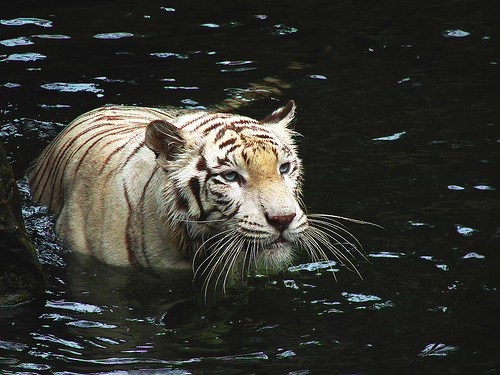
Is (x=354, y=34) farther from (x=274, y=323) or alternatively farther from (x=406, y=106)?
(x=274, y=323)

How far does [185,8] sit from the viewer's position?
8484 millimetres

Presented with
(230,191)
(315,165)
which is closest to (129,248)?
(230,191)

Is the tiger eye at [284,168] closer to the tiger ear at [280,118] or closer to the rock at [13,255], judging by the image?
the tiger ear at [280,118]

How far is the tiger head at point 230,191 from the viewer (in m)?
3.40

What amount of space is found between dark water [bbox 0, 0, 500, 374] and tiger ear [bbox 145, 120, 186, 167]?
29.3 inches

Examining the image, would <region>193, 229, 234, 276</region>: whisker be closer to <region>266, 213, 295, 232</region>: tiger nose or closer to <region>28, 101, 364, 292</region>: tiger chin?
<region>28, 101, 364, 292</region>: tiger chin

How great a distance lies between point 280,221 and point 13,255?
4.63 feet

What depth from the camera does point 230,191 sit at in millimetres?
3500

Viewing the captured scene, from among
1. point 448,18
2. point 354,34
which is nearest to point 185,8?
point 354,34

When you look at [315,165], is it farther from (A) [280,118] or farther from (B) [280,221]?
(B) [280,221]

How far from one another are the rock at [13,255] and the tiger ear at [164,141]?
0.79 metres

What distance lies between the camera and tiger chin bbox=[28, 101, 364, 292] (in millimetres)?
3461

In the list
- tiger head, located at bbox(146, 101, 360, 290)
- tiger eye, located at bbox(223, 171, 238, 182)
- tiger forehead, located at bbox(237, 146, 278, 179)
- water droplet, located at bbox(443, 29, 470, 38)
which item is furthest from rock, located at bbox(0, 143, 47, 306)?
water droplet, located at bbox(443, 29, 470, 38)

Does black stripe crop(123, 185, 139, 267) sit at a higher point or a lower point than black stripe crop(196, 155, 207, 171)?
lower
